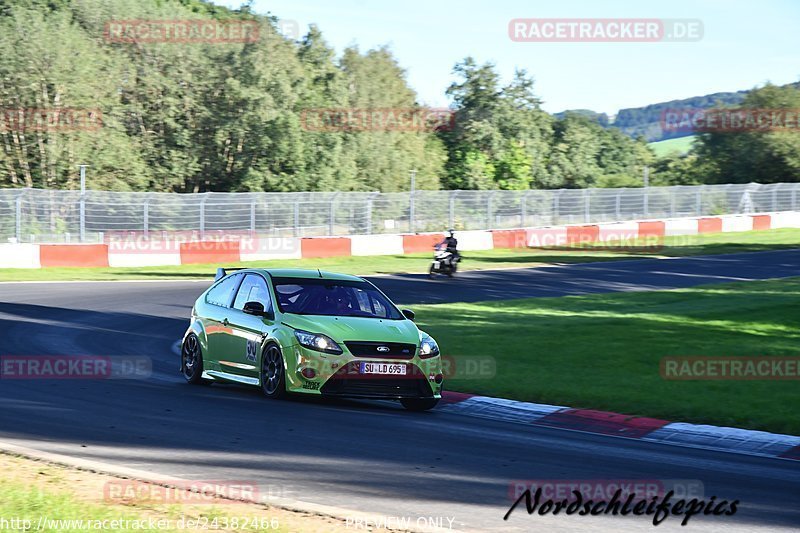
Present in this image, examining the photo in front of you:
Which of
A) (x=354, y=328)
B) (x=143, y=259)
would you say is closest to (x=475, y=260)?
(x=143, y=259)

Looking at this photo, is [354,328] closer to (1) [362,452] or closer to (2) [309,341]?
(2) [309,341]

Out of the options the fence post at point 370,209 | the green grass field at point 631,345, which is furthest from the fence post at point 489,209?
the green grass field at point 631,345

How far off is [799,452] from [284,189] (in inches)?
1937

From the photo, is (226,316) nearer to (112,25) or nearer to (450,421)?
(450,421)

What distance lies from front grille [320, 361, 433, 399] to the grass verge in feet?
14.9

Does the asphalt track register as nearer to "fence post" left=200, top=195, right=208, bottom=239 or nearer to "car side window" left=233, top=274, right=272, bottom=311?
"car side window" left=233, top=274, right=272, bottom=311

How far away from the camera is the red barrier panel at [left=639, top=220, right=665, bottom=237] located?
1861 inches

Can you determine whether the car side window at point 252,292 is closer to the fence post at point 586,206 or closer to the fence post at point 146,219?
the fence post at point 146,219

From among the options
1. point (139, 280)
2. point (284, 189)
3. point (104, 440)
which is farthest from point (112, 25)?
point (104, 440)

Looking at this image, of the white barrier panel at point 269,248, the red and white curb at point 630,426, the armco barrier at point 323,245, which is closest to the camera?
the red and white curb at point 630,426

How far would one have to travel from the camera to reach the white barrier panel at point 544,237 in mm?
44250

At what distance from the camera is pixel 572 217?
47750 millimetres

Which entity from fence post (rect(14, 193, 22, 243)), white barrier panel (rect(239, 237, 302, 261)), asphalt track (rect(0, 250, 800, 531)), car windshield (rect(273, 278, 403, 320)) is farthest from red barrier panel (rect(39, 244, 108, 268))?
car windshield (rect(273, 278, 403, 320))

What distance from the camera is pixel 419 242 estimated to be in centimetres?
4103
